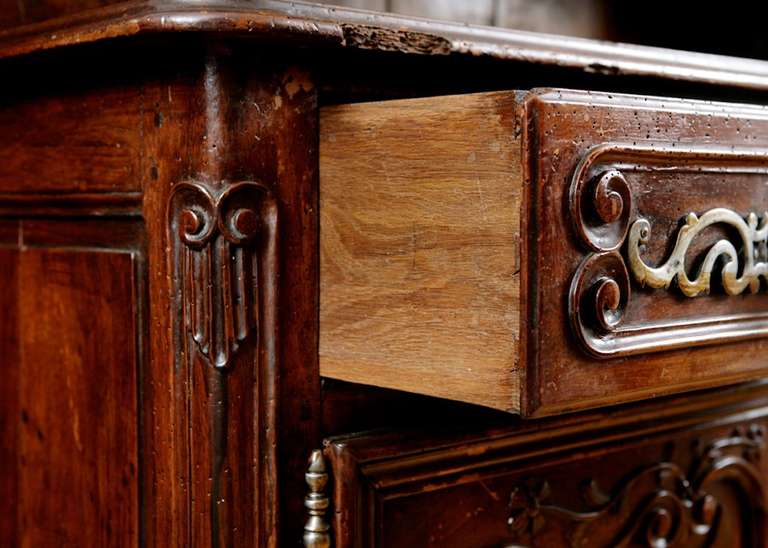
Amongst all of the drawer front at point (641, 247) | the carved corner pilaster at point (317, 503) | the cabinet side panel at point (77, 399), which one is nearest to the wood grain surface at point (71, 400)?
the cabinet side panel at point (77, 399)

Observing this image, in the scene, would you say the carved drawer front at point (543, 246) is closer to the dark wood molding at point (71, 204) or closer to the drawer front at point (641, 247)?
the drawer front at point (641, 247)

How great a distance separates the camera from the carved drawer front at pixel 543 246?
0.58 meters

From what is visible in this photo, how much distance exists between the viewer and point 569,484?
2.69 ft

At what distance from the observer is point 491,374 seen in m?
0.60

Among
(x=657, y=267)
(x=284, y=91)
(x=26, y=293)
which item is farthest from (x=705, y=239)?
(x=26, y=293)

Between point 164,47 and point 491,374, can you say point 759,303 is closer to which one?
point 491,374

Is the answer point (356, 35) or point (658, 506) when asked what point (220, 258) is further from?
point (658, 506)

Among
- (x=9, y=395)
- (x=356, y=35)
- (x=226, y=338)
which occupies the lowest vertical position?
(x=9, y=395)

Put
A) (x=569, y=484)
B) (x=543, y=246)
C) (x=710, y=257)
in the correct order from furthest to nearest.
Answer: (x=569, y=484)
(x=710, y=257)
(x=543, y=246)

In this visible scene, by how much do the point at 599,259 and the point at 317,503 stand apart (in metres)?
0.25

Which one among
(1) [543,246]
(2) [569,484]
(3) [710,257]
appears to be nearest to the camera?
(1) [543,246]

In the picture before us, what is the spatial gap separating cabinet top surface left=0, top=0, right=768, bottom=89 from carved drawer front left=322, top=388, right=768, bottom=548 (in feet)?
0.90

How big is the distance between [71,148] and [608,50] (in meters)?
0.41

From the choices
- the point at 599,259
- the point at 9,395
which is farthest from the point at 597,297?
the point at 9,395
